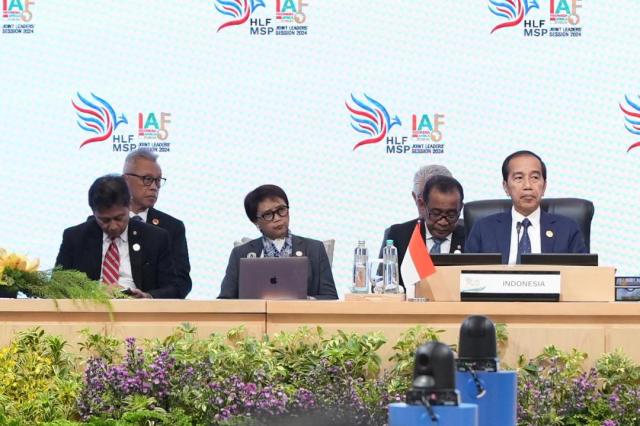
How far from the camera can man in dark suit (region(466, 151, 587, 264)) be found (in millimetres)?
5109

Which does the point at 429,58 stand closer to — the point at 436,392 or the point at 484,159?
the point at 484,159

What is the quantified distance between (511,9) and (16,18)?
275 cm

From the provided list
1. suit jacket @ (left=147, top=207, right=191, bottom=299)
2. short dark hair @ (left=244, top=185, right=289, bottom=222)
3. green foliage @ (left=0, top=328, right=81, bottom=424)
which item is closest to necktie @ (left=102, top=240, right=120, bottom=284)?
suit jacket @ (left=147, top=207, right=191, bottom=299)

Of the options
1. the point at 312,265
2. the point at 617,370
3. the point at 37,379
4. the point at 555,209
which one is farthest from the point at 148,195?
the point at 617,370

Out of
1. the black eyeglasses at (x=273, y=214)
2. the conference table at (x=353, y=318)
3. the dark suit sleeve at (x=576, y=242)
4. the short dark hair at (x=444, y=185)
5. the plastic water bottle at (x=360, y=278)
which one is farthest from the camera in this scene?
the short dark hair at (x=444, y=185)

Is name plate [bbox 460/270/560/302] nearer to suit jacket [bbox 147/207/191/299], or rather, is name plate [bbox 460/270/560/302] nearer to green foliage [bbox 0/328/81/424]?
green foliage [bbox 0/328/81/424]

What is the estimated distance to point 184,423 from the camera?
3.28 m

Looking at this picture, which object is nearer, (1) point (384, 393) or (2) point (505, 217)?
(1) point (384, 393)

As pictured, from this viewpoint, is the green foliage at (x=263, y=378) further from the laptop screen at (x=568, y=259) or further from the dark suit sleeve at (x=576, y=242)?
the dark suit sleeve at (x=576, y=242)

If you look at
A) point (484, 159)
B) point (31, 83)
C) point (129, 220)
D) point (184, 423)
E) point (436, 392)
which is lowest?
point (184, 423)

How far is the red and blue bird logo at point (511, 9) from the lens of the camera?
252 inches

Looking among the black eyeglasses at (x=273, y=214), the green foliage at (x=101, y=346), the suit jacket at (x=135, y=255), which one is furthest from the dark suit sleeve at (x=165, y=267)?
the green foliage at (x=101, y=346)

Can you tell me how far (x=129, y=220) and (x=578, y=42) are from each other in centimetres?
266

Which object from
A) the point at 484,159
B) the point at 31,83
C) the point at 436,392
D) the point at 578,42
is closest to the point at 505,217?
the point at 484,159
